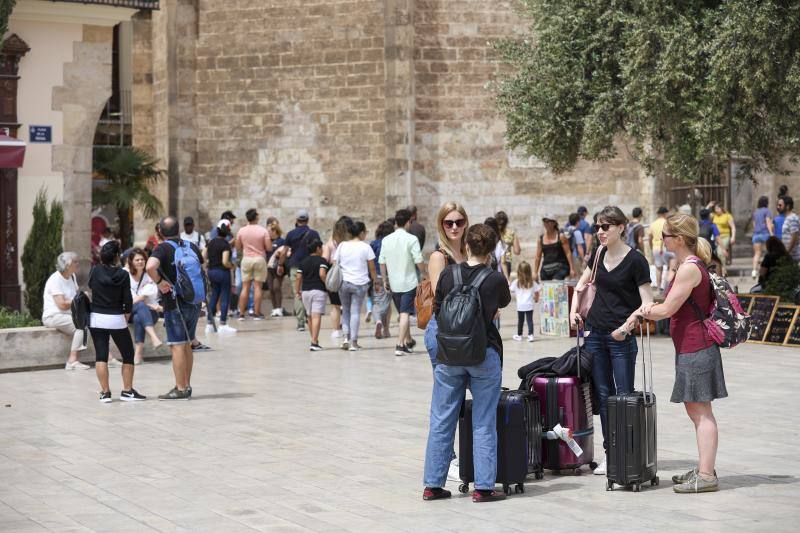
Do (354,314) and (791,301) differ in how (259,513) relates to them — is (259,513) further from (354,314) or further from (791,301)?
(791,301)

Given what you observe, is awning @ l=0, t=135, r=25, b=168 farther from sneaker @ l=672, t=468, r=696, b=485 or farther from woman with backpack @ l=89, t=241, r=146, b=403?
sneaker @ l=672, t=468, r=696, b=485

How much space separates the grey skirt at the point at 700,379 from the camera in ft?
24.6

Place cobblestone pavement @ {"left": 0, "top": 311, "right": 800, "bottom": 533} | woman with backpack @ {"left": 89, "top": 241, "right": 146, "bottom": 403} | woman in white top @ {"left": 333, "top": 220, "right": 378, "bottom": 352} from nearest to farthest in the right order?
cobblestone pavement @ {"left": 0, "top": 311, "right": 800, "bottom": 533} < woman with backpack @ {"left": 89, "top": 241, "right": 146, "bottom": 403} < woman in white top @ {"left": 333, "top": 220, "right": 378, "bottom": 352}

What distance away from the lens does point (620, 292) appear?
8.05 metres

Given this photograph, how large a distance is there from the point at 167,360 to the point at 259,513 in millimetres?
7885

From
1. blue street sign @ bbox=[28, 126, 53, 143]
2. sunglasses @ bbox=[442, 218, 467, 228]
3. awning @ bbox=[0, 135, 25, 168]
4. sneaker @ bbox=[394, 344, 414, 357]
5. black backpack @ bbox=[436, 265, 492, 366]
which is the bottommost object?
sneaker @ bbox=[394, 344, 414, 357]

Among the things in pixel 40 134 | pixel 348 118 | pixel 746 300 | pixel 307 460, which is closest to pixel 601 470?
pixel 307 460

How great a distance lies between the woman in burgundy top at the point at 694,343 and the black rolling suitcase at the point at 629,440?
0.64 feet

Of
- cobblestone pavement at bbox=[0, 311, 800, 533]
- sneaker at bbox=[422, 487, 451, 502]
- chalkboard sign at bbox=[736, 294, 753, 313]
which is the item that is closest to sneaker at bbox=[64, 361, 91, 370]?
cobblestone pavement at bbox=[0, 311, 800, 533]

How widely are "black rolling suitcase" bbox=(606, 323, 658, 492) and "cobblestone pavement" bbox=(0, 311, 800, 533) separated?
0.38 ft

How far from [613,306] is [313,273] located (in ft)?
27.0

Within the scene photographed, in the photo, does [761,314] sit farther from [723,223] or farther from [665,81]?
[723,223]

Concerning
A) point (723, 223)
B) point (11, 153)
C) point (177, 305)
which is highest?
point (11, 153)

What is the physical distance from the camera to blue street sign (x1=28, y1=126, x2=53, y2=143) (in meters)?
17.0
